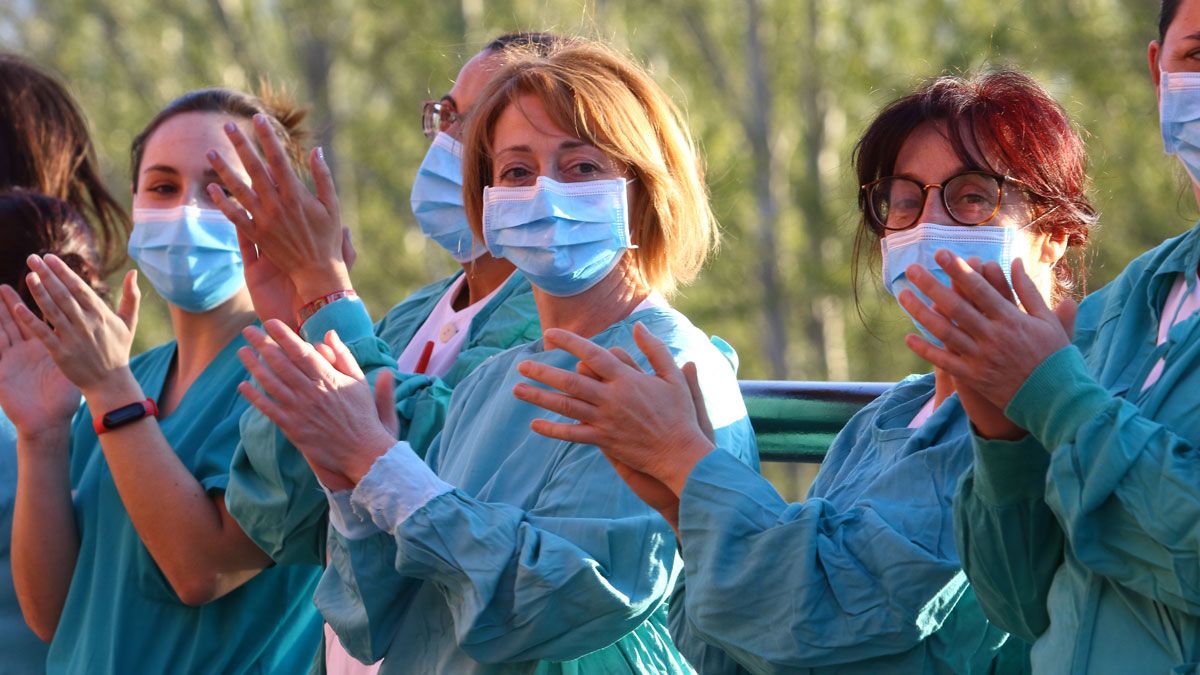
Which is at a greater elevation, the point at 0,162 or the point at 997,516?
the point at 0,162

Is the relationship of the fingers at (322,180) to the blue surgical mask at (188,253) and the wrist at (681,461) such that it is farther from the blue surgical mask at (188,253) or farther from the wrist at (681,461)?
the wrist at (681,461)

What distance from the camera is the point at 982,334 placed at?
2.07m

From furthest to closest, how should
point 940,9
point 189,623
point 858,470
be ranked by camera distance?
point 940,9, point 189,623, point 858,470

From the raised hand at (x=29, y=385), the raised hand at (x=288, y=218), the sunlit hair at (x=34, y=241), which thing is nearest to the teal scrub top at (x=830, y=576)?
the raised hand at (x=288, y=218)

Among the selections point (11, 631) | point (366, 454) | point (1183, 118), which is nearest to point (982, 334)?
point (1183, 118)

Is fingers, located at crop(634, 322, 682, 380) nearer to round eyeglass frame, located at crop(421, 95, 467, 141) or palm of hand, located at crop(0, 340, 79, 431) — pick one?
round eyeglass frame, located at crop(421, 95, 467, 141)

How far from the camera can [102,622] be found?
3.71 m

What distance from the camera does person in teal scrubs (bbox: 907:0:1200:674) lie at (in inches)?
81.2

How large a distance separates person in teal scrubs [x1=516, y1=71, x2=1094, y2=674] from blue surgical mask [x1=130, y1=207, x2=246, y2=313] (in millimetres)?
1652

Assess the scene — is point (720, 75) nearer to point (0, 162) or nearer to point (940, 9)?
point (940, 9)

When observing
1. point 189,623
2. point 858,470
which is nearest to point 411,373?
point 189,623

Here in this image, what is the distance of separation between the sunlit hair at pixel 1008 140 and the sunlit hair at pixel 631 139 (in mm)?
389

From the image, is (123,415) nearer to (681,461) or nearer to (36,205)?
(36,205)

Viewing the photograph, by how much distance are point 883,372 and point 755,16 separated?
4807mm
